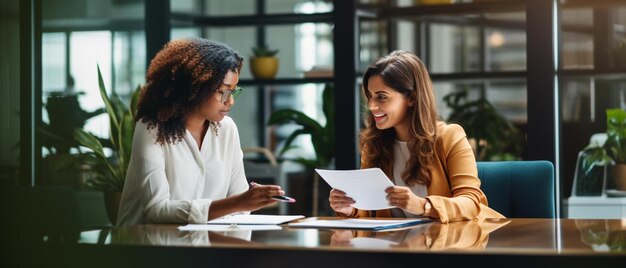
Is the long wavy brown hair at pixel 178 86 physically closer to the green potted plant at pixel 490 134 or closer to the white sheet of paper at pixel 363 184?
the white sheet of paper at pixel 363 184

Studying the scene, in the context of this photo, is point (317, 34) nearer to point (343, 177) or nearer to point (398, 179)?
point (398, 179)

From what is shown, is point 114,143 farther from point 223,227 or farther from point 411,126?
point 223,227

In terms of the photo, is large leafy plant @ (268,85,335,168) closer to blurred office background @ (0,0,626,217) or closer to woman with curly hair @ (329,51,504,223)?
blurred office background @ (0,0,626,217)

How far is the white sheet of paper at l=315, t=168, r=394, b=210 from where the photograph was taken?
2322 mm

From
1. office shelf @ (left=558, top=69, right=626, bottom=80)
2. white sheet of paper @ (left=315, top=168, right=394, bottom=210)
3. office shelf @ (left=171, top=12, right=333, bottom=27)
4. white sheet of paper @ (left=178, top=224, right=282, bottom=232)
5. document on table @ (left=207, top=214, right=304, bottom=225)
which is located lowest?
white sheet of paper @ (left=178, top=224, right=282, bottom=232)

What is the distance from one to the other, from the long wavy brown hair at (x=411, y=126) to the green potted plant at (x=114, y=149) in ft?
6.50

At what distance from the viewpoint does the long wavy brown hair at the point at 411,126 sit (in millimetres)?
2744

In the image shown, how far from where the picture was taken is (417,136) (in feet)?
9.01

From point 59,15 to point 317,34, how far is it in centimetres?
191

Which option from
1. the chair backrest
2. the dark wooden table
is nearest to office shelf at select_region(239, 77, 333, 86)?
the chair backrest

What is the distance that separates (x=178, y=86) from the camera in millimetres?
2609

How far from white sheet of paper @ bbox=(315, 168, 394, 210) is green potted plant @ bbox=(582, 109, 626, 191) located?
2239 millimetres

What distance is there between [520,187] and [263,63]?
112 inches

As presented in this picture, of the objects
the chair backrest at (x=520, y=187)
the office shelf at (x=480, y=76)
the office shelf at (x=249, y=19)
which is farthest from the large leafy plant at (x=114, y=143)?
the chair backrest at (x=520, y=187)
